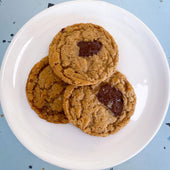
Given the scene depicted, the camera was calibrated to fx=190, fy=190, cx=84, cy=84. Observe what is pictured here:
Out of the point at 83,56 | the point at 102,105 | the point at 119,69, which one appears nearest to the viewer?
the point at 83,56

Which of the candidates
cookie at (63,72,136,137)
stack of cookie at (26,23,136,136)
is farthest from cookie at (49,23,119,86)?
cookie at (63,72,136,137)

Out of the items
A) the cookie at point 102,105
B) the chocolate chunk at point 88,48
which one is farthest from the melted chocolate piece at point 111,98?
the chocolate chunk at point 88,48

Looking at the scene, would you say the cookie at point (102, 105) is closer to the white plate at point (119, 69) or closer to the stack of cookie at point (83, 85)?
the stack of cookie at point (83, 85)

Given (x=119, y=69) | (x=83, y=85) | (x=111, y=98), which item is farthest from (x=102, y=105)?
(x=119, y=69)

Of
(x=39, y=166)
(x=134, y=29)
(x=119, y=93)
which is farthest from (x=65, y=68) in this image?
(x=39, y=166)

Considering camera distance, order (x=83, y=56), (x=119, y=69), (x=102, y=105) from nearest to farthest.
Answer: (x=83, y=56) < (x=102, y=105) < (x=119, y=69)

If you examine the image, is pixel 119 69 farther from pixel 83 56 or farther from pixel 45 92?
pixel 45 92

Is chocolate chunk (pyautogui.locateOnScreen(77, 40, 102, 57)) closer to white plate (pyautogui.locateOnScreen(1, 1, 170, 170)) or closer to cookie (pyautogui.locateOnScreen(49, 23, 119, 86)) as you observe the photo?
cookie (pyautogui.locateOnScreen(49, 23, 119, 86))
